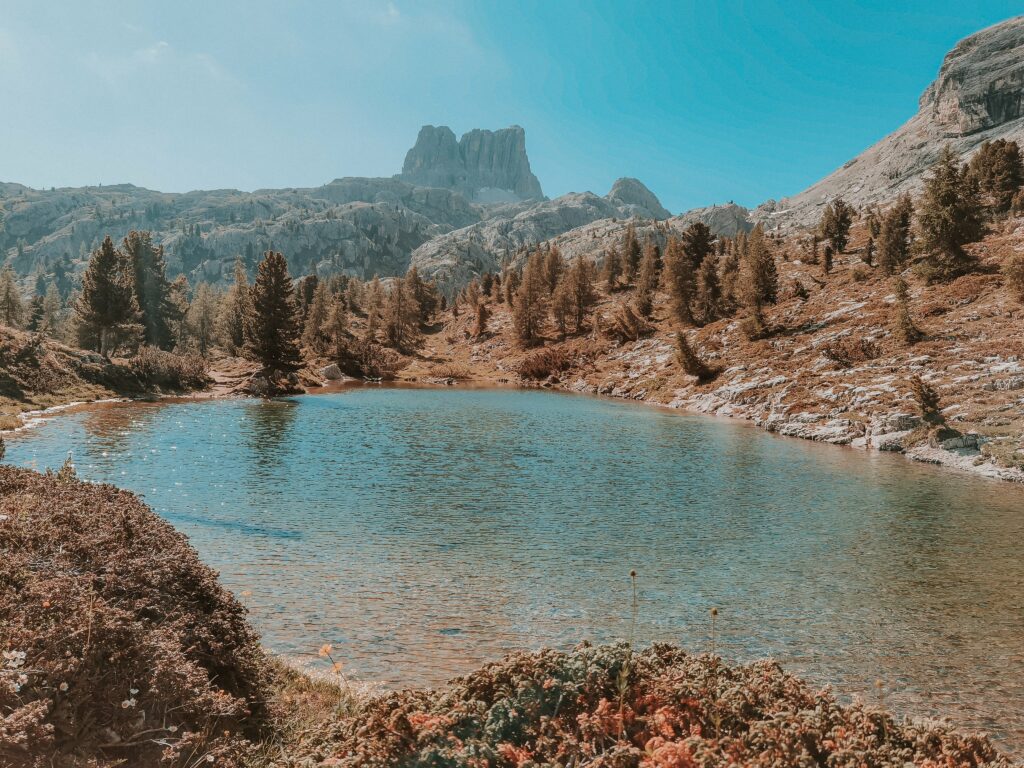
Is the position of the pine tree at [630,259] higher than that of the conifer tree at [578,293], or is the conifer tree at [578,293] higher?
the pine tree at [630,259]

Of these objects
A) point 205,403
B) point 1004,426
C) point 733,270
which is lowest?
point 205,403

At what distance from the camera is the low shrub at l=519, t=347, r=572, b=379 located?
93838mm

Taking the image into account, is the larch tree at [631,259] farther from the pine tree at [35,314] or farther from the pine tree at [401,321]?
the pine tree at [35,314]

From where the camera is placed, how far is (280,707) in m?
7.36

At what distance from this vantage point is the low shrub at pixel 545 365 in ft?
308

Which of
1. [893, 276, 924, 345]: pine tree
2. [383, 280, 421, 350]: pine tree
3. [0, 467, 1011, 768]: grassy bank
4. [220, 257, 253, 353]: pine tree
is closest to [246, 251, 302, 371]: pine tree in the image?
[220, 257, 253, 353]: pine tree

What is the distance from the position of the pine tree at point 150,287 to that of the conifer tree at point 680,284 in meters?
78.9

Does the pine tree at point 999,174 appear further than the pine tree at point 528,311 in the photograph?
No

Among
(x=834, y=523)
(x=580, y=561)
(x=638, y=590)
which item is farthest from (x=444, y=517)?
(x=834, y=523)

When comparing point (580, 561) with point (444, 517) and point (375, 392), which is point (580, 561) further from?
point (375, 392)

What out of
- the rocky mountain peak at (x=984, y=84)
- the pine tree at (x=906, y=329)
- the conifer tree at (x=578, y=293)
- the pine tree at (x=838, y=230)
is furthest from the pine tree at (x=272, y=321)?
the rocky mountain peak at (x=984, y=84)

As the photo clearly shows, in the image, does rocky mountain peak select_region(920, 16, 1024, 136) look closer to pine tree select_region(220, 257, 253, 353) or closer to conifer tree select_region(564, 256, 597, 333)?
conifer tree select_region(564, 256, 597, 333)

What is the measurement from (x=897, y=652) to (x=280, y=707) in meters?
11.4

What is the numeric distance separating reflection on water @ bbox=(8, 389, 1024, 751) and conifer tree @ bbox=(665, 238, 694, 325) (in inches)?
2052
